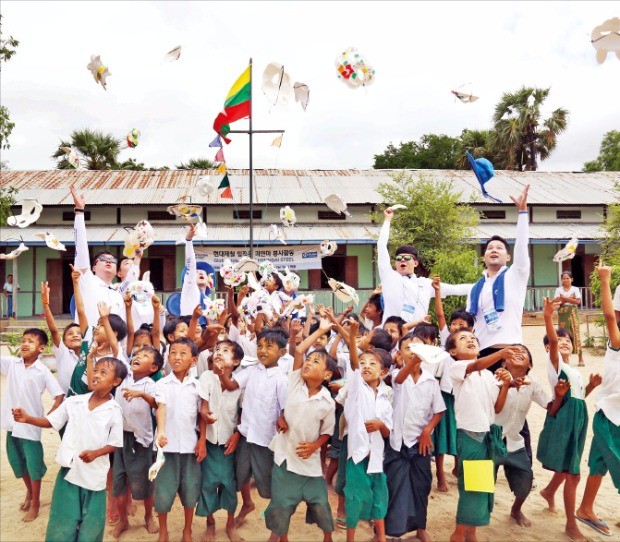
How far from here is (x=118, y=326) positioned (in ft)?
11.8

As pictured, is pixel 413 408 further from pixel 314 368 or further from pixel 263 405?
pixel 263 405

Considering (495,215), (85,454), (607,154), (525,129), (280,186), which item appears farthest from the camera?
(607,154)

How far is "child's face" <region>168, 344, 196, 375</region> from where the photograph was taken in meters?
3.06

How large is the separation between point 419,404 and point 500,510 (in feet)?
3.95

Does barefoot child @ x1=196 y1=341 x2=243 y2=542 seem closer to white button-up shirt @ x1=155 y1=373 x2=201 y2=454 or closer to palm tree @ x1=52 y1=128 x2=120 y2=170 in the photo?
white button-up shirt @ x1=155 y1=373 x2=201 y2=454

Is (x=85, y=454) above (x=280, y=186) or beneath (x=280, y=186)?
beneath

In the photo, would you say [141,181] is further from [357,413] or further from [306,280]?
[357,413]

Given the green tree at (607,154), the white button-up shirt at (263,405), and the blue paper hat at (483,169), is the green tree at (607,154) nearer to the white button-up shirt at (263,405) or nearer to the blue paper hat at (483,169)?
the blue paper hat at (483,169)

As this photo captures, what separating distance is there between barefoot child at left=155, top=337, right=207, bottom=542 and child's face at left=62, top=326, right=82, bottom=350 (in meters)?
0.81

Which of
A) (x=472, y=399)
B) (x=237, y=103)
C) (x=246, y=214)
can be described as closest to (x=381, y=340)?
(x=472, y=399)

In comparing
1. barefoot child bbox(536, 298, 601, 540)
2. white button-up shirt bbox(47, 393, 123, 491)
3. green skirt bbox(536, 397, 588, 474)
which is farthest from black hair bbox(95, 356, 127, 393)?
green skirt bbox(536, 397, 588, 474)

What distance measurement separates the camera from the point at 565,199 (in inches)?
656

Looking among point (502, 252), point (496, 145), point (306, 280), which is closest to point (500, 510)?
point (502, 252)

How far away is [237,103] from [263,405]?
5.27 meters
